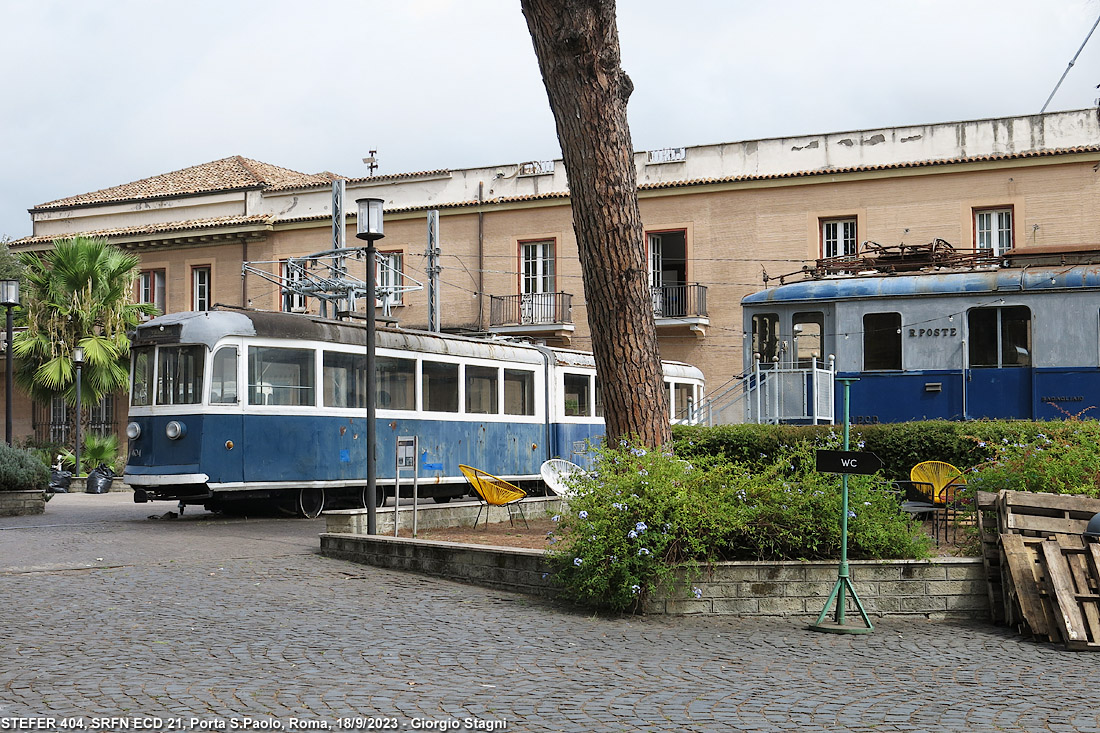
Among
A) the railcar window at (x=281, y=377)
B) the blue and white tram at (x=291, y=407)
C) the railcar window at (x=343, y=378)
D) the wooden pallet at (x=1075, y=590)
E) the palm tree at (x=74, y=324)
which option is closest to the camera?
the wooden pallet at (x=1075, y=590)

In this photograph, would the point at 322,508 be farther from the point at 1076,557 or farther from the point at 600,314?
the point at 1076,557

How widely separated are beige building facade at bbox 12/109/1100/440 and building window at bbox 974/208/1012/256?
3cm

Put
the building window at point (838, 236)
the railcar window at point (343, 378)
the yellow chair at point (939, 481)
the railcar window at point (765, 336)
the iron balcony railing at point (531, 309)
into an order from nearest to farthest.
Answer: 1. the yellow chair at point (939, 481)
2. the railcar window at point (343, 378)
3. the railcar window at point (765, 336)
4. the building window at point (838, 236)
5. the iron balcony railing at point (531, 309)

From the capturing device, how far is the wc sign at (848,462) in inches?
324

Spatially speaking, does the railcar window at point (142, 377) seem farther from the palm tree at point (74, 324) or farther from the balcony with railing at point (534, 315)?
the balcony with railing at point (534, 315)

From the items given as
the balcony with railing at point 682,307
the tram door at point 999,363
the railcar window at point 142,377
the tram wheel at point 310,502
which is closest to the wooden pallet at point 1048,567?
the tram door at point 999,363

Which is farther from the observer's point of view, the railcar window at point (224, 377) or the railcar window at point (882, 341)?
the railcar window at point (882, 341)

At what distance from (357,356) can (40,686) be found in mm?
11820

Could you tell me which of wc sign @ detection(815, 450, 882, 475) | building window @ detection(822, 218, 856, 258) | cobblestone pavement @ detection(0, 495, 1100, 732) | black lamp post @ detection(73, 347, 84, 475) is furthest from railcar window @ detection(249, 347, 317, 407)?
building window @ detection(822, 218, 856, 258)

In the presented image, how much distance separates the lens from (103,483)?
2562 centimetres

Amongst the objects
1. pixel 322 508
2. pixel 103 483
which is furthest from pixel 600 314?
pixel 103 483

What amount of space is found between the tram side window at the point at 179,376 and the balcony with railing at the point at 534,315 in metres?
15.3

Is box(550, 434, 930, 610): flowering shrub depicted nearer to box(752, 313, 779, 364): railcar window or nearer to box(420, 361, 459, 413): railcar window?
box(752, 313, 779, 364): railcar window

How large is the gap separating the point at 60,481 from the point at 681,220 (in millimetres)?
15783
